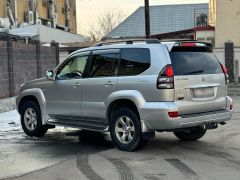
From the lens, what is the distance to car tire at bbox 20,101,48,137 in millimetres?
10898

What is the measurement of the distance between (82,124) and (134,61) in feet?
5.80

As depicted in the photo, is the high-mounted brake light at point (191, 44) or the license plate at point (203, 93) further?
the high-mounted brake light at point (191, 44)

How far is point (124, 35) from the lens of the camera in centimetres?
5509

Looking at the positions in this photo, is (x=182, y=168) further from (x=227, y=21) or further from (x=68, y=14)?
(x=68, y=14)

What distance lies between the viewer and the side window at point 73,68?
9.91 metres

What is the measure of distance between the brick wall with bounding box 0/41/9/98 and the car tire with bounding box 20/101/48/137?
5.50 m

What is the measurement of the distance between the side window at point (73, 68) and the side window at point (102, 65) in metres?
0.30

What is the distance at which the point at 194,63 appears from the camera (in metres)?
8.81

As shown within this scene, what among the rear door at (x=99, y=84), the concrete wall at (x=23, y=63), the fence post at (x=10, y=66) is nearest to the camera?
the rear door at (x=99, y=84)

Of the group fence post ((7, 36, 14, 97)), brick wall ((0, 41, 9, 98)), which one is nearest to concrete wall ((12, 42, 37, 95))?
fence post ((7, 36, 14, 97))

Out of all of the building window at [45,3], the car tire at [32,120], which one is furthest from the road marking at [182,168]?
the building window at [45,3]

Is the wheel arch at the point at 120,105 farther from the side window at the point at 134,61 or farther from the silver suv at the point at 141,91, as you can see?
the side window at the point at 134,61

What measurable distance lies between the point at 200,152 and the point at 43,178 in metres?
2.93

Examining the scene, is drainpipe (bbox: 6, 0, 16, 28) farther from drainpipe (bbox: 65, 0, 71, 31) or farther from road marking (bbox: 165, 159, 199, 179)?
road marking (bbox: 165, 159, 199, 179)
